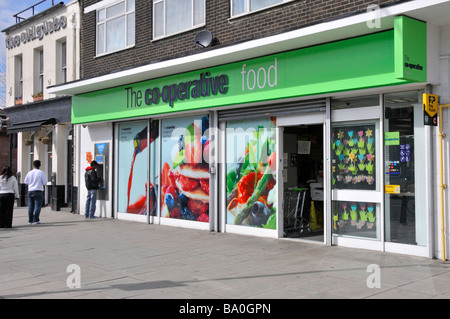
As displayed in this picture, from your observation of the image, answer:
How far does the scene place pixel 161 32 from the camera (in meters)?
12.8

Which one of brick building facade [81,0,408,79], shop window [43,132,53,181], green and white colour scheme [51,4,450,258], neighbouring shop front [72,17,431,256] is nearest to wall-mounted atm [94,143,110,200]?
neighbouring shop front [72,17,431,256]

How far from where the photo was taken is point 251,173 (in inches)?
420

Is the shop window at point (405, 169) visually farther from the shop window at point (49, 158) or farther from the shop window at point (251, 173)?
the shop window at point (49, 158)

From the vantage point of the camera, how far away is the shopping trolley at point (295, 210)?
35.1 feet

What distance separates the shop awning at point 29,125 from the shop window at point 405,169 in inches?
493

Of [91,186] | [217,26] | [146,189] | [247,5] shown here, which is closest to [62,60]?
[91,186]

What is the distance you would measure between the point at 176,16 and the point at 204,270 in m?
7.43

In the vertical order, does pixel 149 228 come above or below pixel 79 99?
below

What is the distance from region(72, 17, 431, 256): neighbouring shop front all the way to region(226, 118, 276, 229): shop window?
0.08ft

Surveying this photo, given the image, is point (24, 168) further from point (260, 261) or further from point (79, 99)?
point (260, 261)

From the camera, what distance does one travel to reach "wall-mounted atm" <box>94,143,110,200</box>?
14820mm
